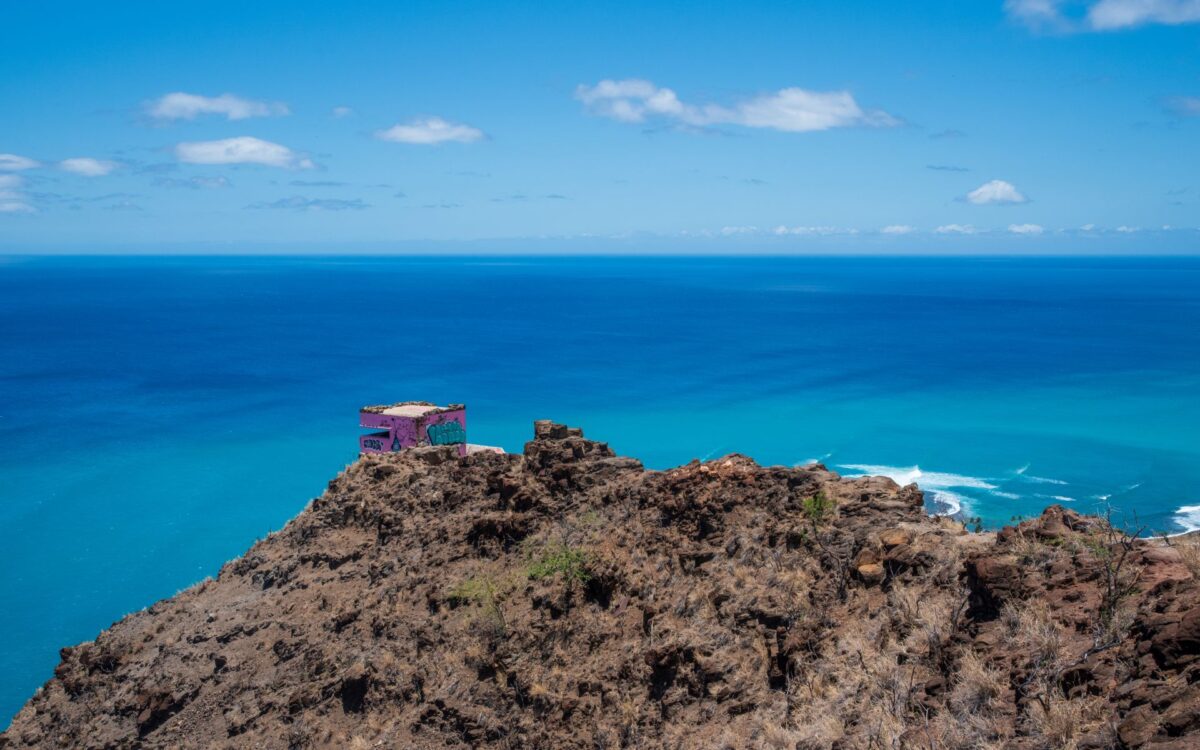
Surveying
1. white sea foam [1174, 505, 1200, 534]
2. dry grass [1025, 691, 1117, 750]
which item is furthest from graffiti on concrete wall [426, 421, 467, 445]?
white sea foam [1174, 505, 1200, 534]

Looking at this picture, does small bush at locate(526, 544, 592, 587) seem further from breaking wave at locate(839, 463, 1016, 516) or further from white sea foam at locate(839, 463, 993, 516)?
white sea foam at locate(839, 463, 993, 516)

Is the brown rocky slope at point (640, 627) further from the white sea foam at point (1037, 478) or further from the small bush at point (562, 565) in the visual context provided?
the white sea foam at point (1037, 478)

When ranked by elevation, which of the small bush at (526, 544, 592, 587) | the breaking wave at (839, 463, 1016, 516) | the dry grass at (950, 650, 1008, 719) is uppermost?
the dry grass at (950, 650, 1008, 719)

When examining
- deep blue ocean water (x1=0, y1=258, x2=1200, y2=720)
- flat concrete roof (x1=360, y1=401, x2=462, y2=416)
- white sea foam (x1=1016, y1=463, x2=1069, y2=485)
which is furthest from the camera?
white sea foam (x1=1016, y1=463, x2=1069, y2=485)

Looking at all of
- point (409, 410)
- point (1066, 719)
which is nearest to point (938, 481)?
point (409, 410)

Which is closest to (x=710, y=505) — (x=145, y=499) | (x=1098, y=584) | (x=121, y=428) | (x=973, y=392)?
(x=1098, y=584)

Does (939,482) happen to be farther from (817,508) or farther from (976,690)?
(976,690)

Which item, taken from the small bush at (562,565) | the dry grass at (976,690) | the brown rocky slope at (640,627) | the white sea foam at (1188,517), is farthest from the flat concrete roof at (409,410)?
the white sea foam at (1188,517)

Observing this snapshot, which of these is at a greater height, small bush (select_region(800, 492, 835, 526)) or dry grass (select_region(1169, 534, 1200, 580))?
dry grass (select_region(1169, 534, 1200, 580))
